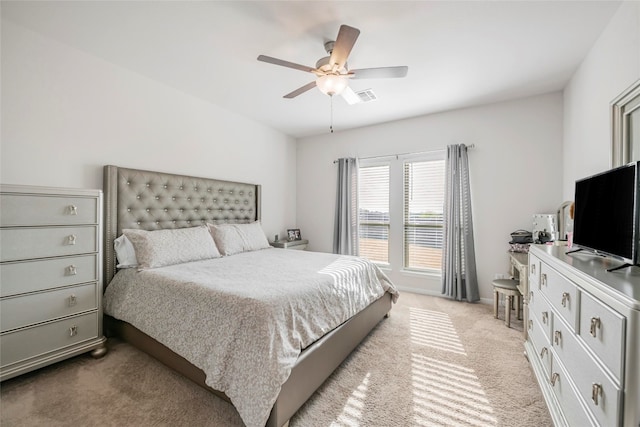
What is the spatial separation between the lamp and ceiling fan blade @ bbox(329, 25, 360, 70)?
3.1 inches

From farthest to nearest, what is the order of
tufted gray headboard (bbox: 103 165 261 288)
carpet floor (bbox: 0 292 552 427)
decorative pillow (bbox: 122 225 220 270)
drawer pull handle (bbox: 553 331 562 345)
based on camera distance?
tufted gray headboard (bbox: 103 165 261 288), decorative pillow (bbox: 122 225 220 270), carpet floor (bbox: 0 292 552 427), drawer pull handle (bbox: 553 331 562 345)

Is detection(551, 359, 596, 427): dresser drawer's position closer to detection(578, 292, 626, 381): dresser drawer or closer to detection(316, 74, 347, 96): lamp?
detection(578, 292, 626, 381): dresser drawer

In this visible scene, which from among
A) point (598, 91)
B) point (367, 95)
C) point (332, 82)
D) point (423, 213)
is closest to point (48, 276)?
point (332, 82)

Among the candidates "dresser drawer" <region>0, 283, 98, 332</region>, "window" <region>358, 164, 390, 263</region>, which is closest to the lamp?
"window" <region>358, 164, 390, 263</region>

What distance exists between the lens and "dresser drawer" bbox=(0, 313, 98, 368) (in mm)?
1687

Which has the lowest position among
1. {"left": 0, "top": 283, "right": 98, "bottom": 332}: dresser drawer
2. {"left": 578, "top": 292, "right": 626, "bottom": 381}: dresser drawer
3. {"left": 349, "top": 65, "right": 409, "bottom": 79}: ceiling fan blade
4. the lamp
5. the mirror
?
{"left": 0, "top": 283, "right": 98, "bottom": 332}: dresser drawer

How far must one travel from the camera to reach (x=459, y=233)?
3488 mm

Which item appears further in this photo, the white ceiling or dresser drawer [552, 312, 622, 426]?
the white ceiling

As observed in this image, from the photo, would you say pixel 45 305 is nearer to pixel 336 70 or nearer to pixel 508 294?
pixel 336 70

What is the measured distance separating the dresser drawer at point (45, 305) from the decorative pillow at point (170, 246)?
0.40 m

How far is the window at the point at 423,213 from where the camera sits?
377 centimetres

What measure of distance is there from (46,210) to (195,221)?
1.44 metres

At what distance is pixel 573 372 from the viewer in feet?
3.77

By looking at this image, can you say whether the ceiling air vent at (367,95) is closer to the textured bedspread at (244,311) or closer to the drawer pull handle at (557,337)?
the textured bedspread at (244,311)
